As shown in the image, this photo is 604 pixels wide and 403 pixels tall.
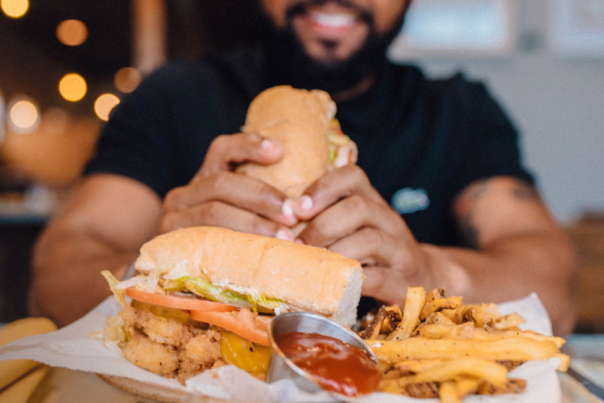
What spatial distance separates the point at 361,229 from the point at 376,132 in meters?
1.39

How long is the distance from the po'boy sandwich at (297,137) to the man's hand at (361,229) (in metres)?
0.18

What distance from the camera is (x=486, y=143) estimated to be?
275 centimetres

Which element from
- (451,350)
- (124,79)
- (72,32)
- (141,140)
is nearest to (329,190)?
(451,350)

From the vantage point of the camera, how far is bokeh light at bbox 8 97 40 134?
28.8 feet

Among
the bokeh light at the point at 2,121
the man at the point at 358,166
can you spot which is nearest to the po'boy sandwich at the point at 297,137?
the man at the point at 358,166

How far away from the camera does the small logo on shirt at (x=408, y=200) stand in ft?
8.52

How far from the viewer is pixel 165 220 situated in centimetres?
155

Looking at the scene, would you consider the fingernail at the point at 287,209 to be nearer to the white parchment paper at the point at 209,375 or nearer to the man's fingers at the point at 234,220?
the man's fingers at the point at 234,220

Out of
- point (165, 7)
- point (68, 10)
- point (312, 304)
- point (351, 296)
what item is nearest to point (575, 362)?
point (351, 296)

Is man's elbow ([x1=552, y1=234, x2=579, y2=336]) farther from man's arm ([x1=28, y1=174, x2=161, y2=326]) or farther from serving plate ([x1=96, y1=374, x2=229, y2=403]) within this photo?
man's arm ([x1=28, y1=174, x2=161, y2=326])

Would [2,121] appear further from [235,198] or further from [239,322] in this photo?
[239,322]

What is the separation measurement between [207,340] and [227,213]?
436 mm

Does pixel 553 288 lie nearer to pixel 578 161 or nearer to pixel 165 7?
pixel 578 161

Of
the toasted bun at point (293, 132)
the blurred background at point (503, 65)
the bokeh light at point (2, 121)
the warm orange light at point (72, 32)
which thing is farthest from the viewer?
the bokeh light at point (2, 121)
